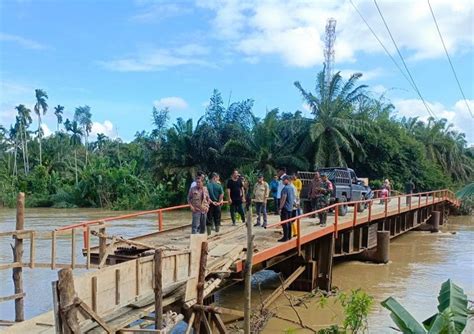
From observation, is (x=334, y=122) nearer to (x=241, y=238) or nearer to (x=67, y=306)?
(x=241, y=238)

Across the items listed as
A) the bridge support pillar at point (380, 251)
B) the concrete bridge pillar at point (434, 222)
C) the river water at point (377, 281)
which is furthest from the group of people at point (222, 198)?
the concrete bridge pillar at point (434, 222)

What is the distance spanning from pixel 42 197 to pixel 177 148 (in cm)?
2001

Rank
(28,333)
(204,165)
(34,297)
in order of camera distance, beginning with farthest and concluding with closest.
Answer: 1. (204,165)
2. (34,297)
3. (28,333)

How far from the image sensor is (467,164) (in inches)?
1955

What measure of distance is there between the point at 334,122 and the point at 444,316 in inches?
1206

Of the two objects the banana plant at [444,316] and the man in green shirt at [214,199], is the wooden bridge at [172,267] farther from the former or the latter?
the banana plant at [444,316]

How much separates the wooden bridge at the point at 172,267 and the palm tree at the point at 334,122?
17157mm

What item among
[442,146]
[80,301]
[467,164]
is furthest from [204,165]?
[80,301]

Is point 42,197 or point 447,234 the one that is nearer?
point 447,234

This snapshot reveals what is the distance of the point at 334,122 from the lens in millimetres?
35344

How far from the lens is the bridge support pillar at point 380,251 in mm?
17969

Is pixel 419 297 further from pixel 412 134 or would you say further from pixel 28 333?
pixel 412 134

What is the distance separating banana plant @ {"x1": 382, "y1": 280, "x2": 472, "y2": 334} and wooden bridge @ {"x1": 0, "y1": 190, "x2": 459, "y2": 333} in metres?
2.77

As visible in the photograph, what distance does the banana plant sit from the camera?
534cm
